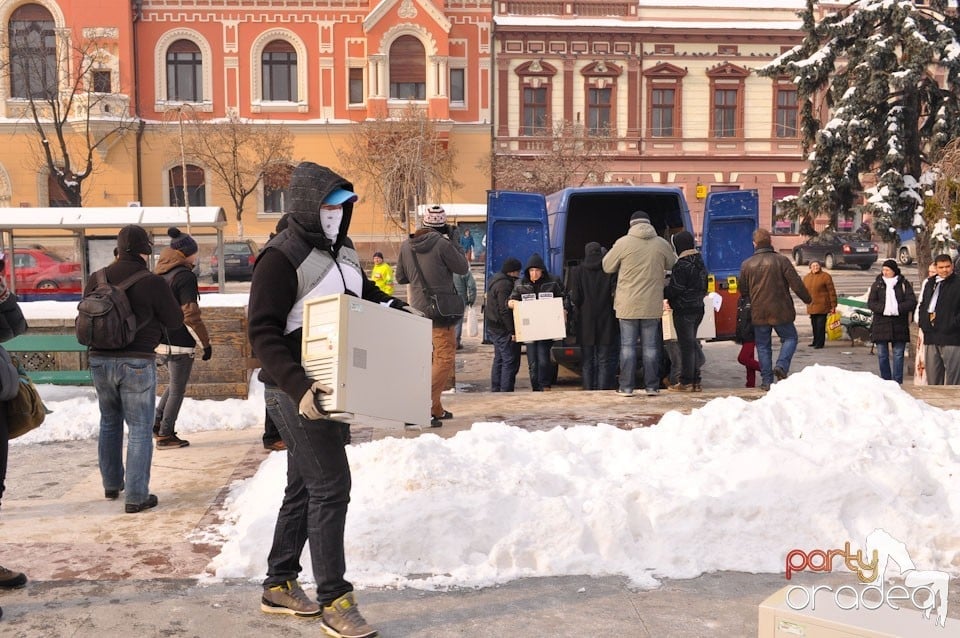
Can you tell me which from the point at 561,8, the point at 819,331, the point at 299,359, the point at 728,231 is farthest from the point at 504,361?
the point at 561,8

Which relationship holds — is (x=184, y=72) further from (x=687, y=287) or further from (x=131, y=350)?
(x=131, y=350)

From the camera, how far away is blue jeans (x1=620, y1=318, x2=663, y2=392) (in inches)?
393

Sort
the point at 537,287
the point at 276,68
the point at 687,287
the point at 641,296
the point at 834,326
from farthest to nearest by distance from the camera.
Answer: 1. the point at 276,68
2. the point at 834,326
3. the point at 537,287
4. the point at 687,287
5. the point at 641,296

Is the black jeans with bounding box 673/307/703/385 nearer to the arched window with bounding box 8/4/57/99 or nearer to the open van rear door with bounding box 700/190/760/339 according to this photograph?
the open van rear door with bounding box 700/190/760/339

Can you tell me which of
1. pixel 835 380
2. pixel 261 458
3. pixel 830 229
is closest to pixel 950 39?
pixel 830 229

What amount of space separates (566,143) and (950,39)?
845 inches

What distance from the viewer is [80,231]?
17.2 metres

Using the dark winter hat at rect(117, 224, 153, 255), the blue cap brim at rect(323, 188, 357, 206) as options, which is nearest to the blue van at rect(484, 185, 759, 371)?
the dark winter hat at rect(117, 224, 153, 255)

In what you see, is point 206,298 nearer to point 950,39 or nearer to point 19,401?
point 19,401

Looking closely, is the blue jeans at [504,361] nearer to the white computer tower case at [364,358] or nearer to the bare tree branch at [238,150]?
the white computer tower case at [364,358]

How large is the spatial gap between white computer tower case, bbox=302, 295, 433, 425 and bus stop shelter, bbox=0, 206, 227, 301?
1293 centimetres

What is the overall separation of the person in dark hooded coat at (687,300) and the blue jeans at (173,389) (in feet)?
16.2

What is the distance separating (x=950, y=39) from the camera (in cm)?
1933

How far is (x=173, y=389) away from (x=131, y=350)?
1874mm
